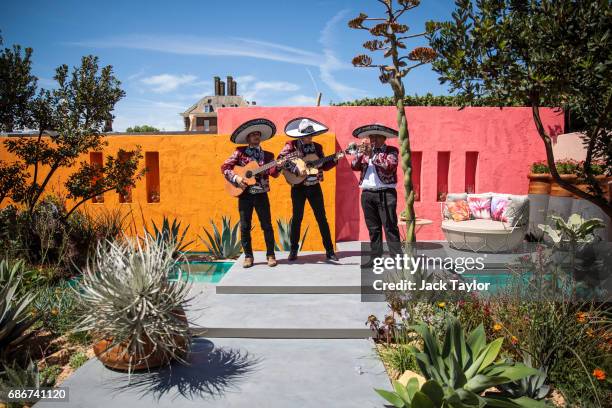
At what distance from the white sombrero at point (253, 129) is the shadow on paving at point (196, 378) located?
3352 millimetres

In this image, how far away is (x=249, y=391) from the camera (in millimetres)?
3420

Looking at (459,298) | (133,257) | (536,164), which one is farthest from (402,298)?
(536,164)

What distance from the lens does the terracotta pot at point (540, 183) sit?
946cm

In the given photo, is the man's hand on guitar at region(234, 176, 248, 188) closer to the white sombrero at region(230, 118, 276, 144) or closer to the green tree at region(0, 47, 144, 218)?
the white sombrero at region(230, 118, 276, 144)

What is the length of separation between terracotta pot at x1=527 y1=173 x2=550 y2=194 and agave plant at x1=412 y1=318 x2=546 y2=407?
7.19 meters

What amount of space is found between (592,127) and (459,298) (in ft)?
6.77

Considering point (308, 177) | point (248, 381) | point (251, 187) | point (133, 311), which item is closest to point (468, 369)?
point (248, 381)

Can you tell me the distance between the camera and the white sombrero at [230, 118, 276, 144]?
6469 millimetres

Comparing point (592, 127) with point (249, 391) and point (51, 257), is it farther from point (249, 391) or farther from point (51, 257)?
point (51, 257)

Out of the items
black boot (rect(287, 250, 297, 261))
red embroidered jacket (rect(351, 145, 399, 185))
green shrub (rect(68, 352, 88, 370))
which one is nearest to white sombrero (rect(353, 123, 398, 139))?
red embroidered jacket (rect(351, 145, 399, 185))

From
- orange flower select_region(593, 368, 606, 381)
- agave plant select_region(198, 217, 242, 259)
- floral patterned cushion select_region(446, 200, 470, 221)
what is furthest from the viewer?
floral patterned cushion select_region(446, 200, 470, 221)

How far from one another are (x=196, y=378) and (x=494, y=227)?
6.40 meters

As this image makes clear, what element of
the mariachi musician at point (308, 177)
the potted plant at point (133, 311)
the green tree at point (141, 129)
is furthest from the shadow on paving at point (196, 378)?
the green tree at point (141, 129)

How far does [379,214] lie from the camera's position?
6.32 m
